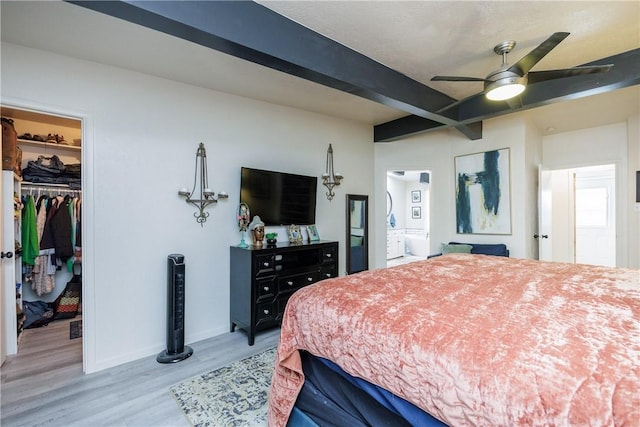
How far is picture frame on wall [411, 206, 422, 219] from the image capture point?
29.6 feet

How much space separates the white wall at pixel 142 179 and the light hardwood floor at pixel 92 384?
0.72ft

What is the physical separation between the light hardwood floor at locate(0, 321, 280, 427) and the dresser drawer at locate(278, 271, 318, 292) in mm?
542

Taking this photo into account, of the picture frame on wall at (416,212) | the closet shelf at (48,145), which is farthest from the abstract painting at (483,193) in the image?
the closet shelf at (48,145)

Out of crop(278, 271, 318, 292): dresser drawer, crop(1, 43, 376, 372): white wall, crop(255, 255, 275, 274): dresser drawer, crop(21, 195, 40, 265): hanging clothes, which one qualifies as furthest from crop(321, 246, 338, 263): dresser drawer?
crop(21, 195, 40, 265): hanging clothes

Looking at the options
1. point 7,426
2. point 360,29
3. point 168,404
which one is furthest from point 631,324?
point 7,426

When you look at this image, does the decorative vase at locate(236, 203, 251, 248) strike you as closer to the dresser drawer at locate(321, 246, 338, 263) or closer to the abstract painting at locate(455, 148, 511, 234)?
the dresser drawer at locate(321, 246, 338, 263)

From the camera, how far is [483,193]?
14.4ft

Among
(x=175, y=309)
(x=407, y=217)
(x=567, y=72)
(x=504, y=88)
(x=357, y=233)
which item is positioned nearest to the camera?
(x=567, y=72)

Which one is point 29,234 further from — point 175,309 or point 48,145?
point 175,309

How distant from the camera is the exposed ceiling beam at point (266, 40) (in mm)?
1579

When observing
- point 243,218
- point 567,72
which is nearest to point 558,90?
point 567,72

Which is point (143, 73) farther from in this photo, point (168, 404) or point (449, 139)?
point (449, 139)

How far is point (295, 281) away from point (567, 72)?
297 centimetres

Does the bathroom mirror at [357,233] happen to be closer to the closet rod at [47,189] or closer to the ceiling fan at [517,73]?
the ceiling fan at [517,73]
